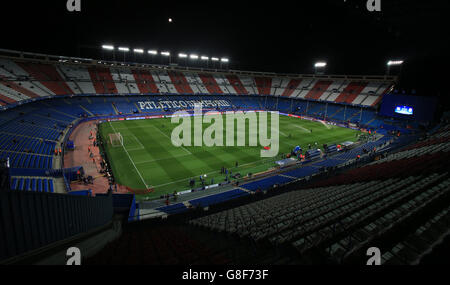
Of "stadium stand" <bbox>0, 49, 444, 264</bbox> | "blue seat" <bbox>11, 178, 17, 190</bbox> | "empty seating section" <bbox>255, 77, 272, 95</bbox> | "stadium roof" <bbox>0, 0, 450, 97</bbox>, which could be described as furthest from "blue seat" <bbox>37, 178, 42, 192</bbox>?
"empty seating section" <bbox>255, 77, 272, 95</bbox>

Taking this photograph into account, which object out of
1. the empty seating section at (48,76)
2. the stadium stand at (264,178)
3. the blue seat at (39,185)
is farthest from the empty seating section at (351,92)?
the empty seating section at (48,76)

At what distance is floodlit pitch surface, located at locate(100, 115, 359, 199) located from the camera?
2278 centimetres

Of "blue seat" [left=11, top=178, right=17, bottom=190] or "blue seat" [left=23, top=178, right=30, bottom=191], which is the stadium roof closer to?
"blue seat" [left=23, top=178, right=30, bottom=191]

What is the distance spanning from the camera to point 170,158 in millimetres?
27922

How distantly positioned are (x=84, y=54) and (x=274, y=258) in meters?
67.7

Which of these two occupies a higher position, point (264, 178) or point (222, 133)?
point (222, 133)

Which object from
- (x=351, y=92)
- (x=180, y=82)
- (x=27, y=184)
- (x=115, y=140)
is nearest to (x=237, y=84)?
(x=180, y=82)

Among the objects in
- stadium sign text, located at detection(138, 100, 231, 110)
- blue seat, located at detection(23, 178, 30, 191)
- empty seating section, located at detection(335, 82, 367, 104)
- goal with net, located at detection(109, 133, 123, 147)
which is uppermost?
empty seating section, located at detection(335, 82, 367, 104)

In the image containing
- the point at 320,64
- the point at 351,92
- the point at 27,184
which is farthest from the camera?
the point at 320,64

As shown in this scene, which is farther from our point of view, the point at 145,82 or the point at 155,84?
the point at 155,84

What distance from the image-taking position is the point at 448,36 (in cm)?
2538

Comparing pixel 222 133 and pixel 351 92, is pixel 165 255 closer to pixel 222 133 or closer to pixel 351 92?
pixel 222 133
